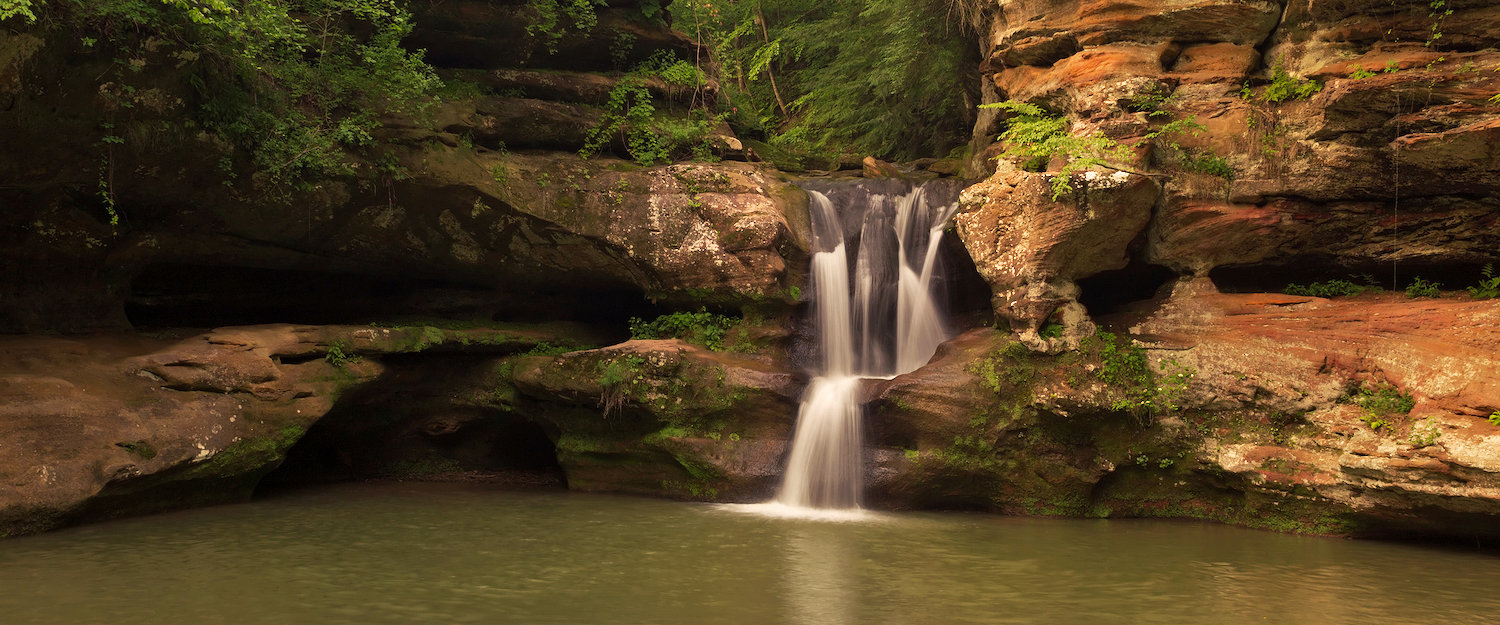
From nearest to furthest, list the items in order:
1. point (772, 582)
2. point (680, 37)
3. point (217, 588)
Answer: point (217, 588) < point (772, 582) < point (680, 37)

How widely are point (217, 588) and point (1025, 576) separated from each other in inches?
278

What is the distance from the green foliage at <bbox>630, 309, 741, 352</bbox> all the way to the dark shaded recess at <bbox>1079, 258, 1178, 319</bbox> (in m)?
5.44

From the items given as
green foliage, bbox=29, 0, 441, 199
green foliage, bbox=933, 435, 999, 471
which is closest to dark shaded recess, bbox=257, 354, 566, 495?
green foliage, bbox=29, 0, 441, 199

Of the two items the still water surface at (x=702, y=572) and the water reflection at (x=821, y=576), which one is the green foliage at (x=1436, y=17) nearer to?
the still water surface at (x=702, y=572)

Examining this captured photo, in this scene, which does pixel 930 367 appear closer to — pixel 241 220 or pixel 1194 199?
pixel 1194 199

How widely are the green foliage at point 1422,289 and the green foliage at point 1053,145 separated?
3893 mm

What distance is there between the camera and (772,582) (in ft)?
26.5

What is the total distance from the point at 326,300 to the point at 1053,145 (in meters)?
11.9

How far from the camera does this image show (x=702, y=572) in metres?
8.34

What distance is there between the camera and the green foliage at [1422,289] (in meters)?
11.3

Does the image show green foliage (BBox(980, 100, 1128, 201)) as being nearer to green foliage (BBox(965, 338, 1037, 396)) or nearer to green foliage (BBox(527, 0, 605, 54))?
green foliage (BBox(965, 338, 1037, 396))

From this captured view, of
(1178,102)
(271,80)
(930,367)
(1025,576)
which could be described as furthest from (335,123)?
(1178,102)

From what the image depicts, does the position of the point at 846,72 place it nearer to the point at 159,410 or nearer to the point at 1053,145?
the point at 1053,145

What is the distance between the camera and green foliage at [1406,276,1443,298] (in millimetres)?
11297
